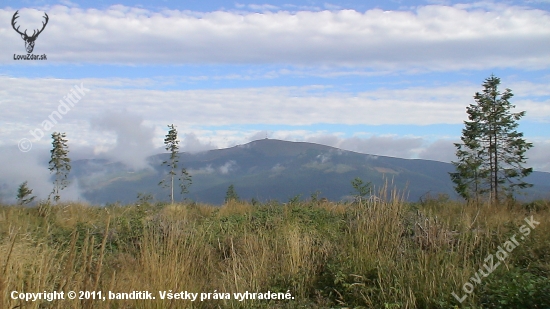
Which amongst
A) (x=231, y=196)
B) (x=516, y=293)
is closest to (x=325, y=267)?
(x=516, y=293)

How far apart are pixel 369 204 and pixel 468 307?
274 cm

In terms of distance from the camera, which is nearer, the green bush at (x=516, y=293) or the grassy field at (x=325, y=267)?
the green bush at (x=516, y=293)

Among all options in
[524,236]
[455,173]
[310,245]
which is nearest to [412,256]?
[310,245]

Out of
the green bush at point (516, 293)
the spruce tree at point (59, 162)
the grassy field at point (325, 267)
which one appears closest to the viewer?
the green bush at point (516, 293)

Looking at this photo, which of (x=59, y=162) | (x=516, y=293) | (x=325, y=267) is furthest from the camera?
(x=59, y=162)

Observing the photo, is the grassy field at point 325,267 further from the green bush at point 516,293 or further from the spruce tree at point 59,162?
the spruce tree at point 59,162

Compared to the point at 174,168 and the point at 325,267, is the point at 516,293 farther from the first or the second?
the point at 174,168

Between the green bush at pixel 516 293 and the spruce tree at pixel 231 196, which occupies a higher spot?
the spruce tree at pixel 231 196

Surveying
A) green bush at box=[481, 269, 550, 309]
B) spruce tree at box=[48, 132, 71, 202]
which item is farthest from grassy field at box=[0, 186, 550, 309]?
spruce tree at box=[48, 132, 71, 202]

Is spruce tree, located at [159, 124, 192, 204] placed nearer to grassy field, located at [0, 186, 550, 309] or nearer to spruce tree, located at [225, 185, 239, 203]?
spruce tree, located at [225, 185, 239, 203]

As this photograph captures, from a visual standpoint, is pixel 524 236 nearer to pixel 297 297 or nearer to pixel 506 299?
pixel 506 299

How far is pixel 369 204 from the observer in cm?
751

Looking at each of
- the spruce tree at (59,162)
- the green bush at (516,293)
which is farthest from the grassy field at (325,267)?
the spruce tree at (59,162)

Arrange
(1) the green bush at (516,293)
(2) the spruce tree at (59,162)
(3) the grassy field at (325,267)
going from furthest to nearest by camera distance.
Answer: (2) the spruce tree at (59,162) < (3) the grassy field at (325,267) < (1) the green bush at (516,293)
